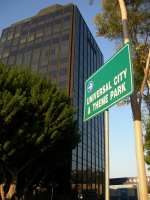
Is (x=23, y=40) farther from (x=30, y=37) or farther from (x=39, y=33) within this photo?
(x=39, y=33)

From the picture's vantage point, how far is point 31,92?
86.0 feet

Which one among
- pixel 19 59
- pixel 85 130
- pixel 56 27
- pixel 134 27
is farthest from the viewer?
pixel 19 59

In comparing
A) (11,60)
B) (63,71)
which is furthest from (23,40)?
(63,71)

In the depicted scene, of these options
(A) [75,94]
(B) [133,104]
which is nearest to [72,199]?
(A) [75,94]

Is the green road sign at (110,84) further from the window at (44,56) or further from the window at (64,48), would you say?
the window at (44,56)

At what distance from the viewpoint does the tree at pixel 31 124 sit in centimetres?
2409

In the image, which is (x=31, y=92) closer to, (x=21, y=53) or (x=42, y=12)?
(x=21, y=53)

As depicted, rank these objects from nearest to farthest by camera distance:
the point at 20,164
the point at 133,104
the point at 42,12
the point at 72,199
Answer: the point at 133,104
the point at 20,164
the point at 72,199
the point at 42,12

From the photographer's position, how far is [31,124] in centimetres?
2506

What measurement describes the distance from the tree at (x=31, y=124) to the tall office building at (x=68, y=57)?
20872mm

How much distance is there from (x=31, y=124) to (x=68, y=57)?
3392 centimetres

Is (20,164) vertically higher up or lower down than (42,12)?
lower down

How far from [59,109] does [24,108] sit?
→ 3.73 m

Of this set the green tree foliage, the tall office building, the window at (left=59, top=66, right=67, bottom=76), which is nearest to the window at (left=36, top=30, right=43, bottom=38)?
the tall office building
